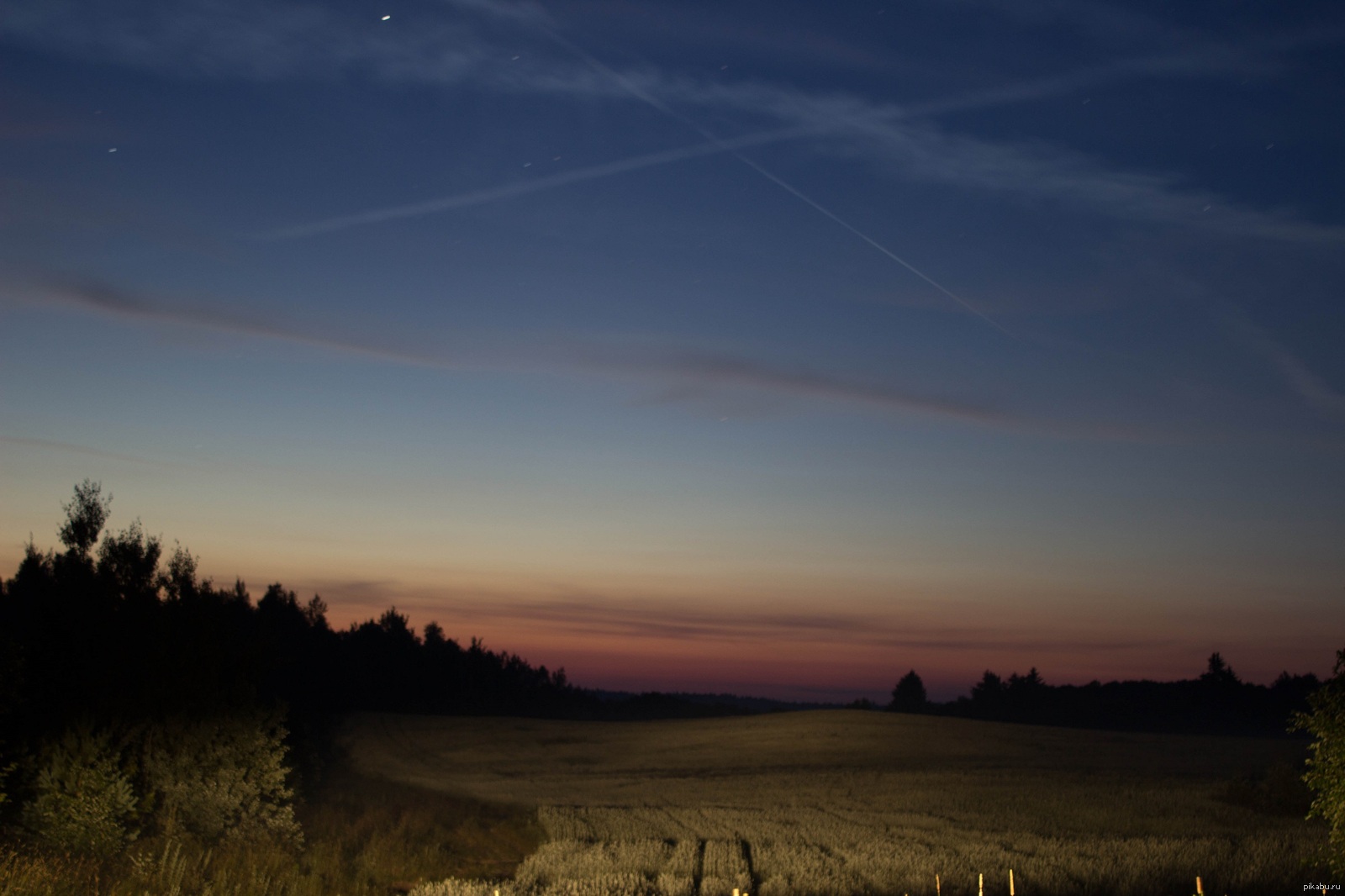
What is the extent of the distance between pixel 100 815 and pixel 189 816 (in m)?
3.61

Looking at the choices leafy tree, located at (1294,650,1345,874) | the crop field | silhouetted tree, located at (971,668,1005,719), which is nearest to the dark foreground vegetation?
leafy tree, located at (1294,650,1345,874)

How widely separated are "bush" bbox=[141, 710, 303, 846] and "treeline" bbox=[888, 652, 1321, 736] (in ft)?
284

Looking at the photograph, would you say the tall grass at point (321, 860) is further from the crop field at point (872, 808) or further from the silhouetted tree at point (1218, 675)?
the silhouetted tree at point (1218, 675)

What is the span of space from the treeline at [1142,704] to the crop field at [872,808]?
48.1 m

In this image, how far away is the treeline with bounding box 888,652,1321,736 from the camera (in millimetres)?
106062

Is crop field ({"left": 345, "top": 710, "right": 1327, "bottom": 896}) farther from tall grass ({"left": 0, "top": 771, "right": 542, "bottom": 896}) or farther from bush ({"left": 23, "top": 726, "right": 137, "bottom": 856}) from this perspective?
bush ({"left": 23, "top": 726, "right": 137, "bottom": 856})

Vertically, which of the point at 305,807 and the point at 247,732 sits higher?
the point at 247,732

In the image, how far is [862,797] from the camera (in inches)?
1409

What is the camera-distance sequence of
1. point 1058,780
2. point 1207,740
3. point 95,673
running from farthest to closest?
1. point 1207,740
2. point 1058,780
3. point 95,673

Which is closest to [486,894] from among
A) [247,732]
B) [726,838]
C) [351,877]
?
[351,877]

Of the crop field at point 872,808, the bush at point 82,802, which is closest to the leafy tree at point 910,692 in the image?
the crop field at point 872,808

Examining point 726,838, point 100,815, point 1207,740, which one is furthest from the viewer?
point 1207,740

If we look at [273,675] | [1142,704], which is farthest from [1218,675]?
[273,675]

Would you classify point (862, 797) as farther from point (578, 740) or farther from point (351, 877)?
point (578, 740)
